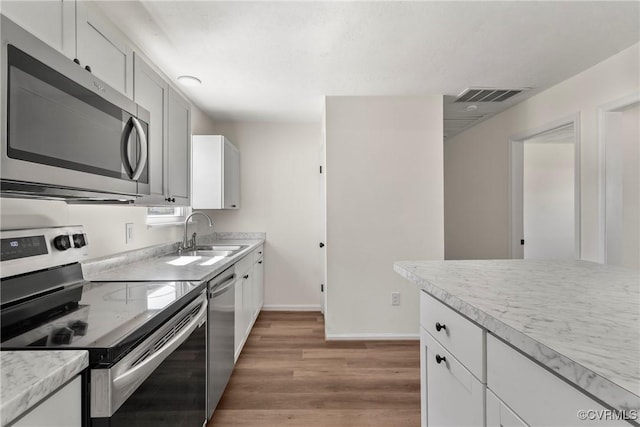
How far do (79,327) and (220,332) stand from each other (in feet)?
3.36

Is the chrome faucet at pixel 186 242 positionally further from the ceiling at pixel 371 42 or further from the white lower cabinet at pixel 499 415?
the white lower cabinet at pixel 499 415

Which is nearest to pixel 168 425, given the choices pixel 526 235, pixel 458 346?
pixel 458 346

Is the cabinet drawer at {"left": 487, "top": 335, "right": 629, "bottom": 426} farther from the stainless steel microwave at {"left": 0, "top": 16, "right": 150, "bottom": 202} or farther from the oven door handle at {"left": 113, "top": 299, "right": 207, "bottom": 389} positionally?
the stainless steel microwave at {"left": 0, "top": 16, "right": 150, "bottom": 202}

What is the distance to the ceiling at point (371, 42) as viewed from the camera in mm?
1729

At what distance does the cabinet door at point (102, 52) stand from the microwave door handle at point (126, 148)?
9.2 inches

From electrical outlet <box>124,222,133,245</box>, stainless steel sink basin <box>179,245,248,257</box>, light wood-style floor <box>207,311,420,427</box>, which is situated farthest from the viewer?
stainless steel sink basin <box>179,245,248,257</box>

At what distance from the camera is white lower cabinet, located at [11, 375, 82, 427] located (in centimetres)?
62

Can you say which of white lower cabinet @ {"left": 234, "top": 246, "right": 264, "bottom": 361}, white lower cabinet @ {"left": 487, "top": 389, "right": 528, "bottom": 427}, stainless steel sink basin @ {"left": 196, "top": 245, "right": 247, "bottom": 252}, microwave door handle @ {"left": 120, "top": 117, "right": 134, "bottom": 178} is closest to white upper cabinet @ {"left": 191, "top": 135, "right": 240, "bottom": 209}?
stainless steel sink basin @ {"left": 196, "top": 245, "right": 247, "bottom": 252}

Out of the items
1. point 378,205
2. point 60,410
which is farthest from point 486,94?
point 60,410

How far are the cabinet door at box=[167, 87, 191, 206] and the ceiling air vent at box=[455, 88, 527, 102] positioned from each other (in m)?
2.63

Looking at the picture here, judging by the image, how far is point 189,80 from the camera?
8.57 ft

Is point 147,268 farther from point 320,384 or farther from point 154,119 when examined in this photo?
point 320,384

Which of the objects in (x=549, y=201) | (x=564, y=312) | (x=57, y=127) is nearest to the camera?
(x=564, y=312)

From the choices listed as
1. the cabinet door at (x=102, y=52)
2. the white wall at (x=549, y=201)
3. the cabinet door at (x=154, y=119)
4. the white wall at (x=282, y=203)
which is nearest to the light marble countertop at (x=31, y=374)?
the cabinet door at (x=154, y=119)
